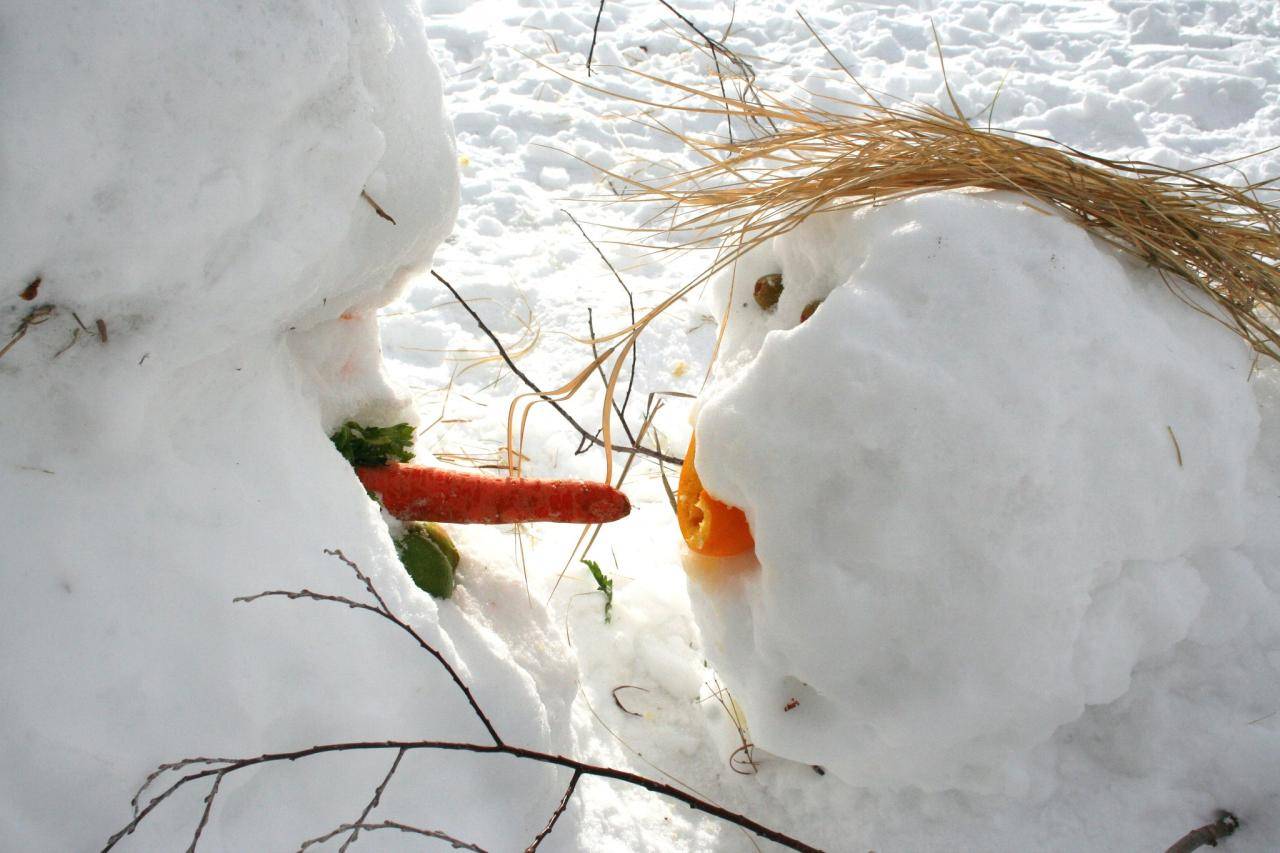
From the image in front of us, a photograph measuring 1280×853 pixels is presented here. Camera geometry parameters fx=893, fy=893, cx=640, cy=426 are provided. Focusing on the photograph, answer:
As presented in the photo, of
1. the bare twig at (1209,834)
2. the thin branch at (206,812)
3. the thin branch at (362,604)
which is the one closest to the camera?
the thin branch at (206,812)

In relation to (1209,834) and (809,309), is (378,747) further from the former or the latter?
(1209,834)

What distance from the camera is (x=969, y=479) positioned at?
46.0 inches

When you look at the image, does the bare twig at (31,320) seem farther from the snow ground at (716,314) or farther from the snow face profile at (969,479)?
the snow ground at (716,314)

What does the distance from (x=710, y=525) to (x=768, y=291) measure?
1.30ft

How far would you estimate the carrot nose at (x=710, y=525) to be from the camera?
134 centimetres

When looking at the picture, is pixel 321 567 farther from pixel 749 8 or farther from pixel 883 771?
pixel 749 8

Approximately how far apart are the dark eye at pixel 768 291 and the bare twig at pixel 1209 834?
39.9 inches

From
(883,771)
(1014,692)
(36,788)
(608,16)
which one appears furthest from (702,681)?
(608,16)

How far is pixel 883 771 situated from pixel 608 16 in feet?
12.1

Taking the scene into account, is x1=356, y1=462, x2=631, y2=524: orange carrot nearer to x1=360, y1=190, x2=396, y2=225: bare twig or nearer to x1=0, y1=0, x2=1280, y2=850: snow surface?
x1=0, y1=0, x2=1280, y2=850: snow surface

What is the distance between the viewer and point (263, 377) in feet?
4.19

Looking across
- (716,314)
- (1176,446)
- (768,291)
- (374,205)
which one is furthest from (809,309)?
(374,205)

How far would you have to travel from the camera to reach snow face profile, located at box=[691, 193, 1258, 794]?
3.86 feet

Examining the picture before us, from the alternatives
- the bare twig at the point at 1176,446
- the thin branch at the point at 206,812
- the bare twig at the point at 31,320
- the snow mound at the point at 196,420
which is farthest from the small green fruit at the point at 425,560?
the bare twig at the point at 1176,446
